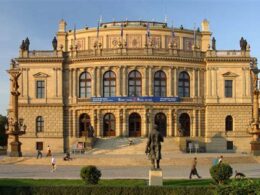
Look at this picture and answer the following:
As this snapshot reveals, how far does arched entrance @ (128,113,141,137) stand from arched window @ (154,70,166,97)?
431 centimetres

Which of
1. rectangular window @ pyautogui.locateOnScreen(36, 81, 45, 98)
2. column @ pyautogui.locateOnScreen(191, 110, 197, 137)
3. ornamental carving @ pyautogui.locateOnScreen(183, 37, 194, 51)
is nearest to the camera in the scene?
column @ pyautogui.locateOnScreen(191, 110, 197, 137)

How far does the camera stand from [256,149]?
56.5 m

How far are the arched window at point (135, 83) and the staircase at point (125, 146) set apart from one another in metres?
6.48

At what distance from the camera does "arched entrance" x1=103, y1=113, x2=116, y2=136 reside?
72.1 meters

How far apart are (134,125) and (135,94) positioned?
4.17m

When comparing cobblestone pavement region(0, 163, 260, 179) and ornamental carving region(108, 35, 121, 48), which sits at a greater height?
ornamental carving region(108, 35, 121, 48)

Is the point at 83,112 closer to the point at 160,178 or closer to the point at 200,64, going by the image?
the point at 200,64

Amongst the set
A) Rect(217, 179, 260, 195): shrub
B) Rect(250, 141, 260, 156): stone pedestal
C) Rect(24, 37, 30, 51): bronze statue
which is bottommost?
Rect(250, 141, 260, 156): stone pedestal

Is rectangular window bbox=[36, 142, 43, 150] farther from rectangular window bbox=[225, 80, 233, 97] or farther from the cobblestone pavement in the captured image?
rectangular window bbox=[225, 80, 233, 97]

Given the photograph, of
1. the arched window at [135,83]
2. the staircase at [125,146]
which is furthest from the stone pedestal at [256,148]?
the arched window at [135,83]

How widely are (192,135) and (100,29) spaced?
21.4m

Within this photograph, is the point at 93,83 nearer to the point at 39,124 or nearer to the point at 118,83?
the point at 118,83

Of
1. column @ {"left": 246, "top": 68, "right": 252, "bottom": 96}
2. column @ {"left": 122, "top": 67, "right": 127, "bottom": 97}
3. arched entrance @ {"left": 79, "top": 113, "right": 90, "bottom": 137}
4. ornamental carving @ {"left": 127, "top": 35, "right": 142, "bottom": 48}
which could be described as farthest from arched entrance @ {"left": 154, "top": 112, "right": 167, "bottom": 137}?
ornamental carving @ {"left": 127, "top": 35, "right": 142, "bottom": 48}

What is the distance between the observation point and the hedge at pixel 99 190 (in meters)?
26.1
